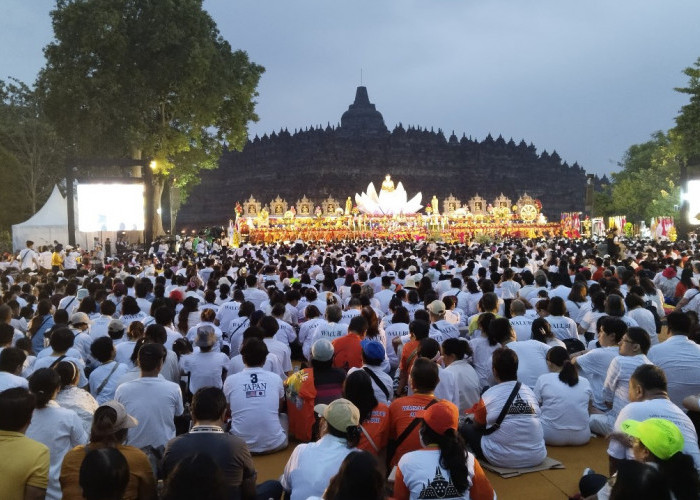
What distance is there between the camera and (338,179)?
67562mm

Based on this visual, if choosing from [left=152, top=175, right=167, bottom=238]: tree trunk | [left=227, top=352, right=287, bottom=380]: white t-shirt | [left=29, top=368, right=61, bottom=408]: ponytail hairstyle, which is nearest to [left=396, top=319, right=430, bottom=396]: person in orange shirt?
[left=227, top=352, right=287, bottom=380]: white t-shirt

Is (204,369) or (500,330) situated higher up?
(500,330)

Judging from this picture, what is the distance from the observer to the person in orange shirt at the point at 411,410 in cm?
475

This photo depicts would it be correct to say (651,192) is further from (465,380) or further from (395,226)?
(465,380)

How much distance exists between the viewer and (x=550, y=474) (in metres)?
5.46

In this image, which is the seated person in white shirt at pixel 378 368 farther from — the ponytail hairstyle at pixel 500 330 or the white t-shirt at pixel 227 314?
the white t-shirt at pixel 227 314

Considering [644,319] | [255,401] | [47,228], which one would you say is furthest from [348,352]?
[47,228]

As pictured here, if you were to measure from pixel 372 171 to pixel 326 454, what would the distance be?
6773 cm

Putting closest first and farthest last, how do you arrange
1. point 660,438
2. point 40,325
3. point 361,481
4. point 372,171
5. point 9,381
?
point 361,481
point 660,438
point 9,381
point 40,325
point 372,171

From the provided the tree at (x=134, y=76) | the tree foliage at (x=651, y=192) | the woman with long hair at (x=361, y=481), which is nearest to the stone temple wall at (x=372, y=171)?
the tree foliage at (x=651, y=192)

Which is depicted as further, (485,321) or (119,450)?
(485,321)

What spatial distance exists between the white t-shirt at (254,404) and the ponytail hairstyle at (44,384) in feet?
5.61

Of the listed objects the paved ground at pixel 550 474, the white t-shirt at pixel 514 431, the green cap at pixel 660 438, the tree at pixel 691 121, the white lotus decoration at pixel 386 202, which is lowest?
the paved ground at pixel 550 474

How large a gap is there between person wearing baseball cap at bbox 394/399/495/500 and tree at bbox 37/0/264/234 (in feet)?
91.8
